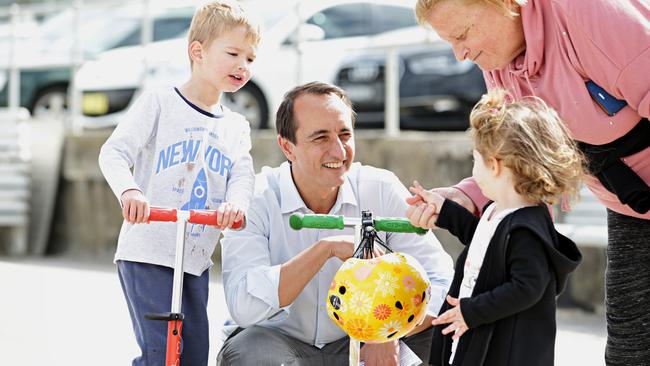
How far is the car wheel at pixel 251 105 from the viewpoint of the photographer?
33.3 feet

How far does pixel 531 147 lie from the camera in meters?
2.88

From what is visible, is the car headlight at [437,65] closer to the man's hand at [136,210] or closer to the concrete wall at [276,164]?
the concrete wall at [276,164]

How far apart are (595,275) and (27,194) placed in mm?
4963

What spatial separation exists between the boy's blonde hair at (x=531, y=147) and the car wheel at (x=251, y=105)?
727cm

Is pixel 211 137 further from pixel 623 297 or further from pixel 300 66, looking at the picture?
pixel 300 66

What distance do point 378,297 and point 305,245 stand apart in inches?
38.0

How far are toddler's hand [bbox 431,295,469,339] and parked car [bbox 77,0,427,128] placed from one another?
18.0ft

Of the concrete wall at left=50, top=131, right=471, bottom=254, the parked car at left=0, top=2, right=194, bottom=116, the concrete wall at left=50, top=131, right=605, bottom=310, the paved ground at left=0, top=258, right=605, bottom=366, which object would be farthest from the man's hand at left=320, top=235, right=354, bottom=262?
the parked car at left=0, top=2, right=194, bottom=116

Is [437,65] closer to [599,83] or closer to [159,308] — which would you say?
[159,308]

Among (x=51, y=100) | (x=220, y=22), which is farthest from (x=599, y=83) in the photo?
(x=51, y=100)

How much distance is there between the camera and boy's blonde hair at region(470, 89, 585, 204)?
113 inches

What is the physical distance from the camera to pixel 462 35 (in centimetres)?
323

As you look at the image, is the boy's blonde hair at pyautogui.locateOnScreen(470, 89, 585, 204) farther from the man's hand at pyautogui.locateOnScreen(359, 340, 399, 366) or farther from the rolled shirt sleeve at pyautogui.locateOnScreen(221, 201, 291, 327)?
the rolled shirt sleeve at pyautogui.locateOnScreen(221, 201, 291, 327)

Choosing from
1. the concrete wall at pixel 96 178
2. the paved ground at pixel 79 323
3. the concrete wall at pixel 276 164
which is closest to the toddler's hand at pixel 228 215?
the paved ground at pixel 79 323
